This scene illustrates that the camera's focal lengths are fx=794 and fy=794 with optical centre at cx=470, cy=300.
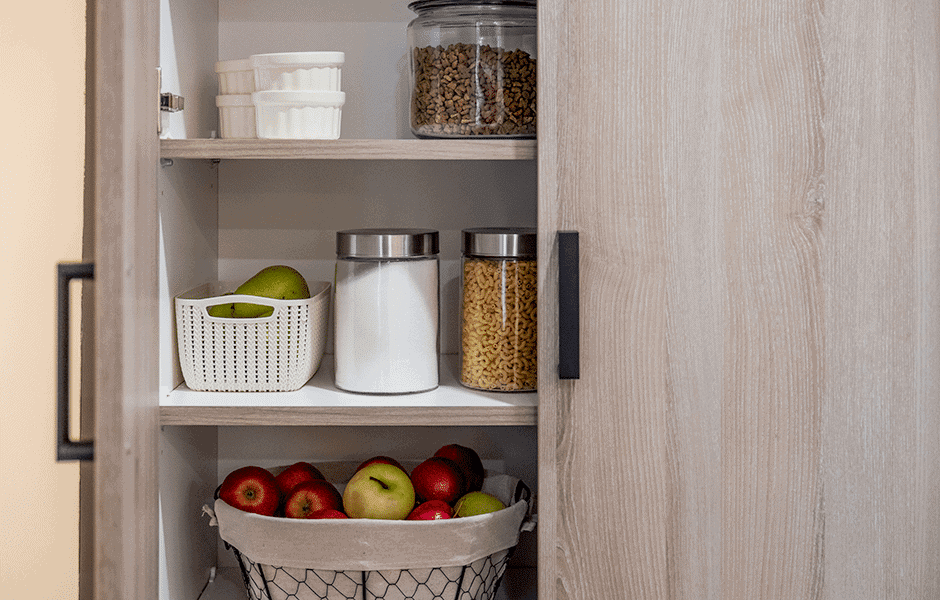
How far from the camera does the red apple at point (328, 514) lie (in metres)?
1.06

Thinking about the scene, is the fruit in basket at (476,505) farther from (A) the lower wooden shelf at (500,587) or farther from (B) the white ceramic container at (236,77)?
(B) the white ceramic container at (236,77)

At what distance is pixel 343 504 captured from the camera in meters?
1.13

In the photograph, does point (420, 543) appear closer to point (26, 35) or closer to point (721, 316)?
point (721, 316)

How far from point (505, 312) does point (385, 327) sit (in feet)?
0.53

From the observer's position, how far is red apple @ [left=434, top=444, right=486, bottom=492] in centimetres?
122


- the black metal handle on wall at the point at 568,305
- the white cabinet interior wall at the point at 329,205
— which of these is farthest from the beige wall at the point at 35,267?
the black metal handle on wall at the point at 568,305

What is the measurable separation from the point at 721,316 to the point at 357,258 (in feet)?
1.56

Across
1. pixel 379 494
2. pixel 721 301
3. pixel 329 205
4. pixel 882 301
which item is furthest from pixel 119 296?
pixel 882 301

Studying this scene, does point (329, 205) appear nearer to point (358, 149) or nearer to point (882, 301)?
point (358, 149)

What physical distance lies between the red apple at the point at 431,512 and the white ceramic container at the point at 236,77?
627 mm

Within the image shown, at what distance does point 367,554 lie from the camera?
1.02 m

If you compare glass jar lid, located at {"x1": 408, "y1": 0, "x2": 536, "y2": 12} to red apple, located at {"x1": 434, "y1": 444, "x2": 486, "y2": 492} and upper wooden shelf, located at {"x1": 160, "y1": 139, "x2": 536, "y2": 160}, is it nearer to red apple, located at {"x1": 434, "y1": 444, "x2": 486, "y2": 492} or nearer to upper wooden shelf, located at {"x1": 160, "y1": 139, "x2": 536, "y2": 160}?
upper wooden shelf, located at {"x1": 160, "y1": 139, "x2": 536, "y2": 160}

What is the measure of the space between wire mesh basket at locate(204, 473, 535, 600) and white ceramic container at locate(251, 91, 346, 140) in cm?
50

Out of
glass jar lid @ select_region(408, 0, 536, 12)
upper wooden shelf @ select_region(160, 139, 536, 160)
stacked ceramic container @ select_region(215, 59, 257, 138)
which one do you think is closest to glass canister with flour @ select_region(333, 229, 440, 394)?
upper wooden shelf @ select_region(160, 139, 536, 160)
